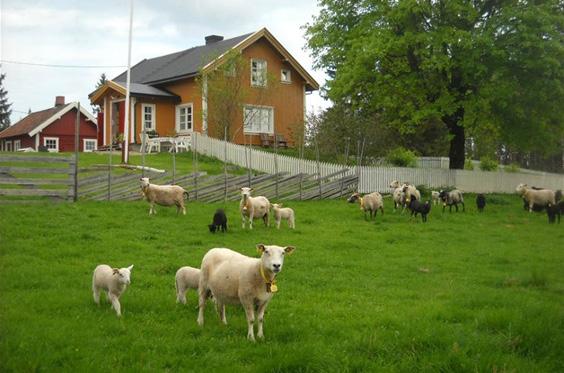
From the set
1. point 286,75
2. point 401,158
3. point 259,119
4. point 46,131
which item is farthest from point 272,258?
point 286,75

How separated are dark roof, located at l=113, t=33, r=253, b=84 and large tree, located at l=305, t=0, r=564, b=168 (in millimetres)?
7552

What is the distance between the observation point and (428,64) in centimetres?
2297

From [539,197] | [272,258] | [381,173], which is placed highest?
[381,173]

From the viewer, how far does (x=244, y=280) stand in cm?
633

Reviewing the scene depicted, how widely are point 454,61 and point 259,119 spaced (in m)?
Result: 13.2

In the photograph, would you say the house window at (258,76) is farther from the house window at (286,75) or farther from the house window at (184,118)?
the house window at (184,118)

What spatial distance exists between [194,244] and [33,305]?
204 inches

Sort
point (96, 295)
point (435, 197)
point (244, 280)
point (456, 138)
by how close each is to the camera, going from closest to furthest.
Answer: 1. point (244, 280)
2. point (96, 295)
3. point (435, 197)
4. point (456, 138)

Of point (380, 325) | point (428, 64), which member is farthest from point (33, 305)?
point (428, 64)

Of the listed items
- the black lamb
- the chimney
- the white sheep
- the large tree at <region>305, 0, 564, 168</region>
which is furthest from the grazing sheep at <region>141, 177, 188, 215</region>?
the chimney

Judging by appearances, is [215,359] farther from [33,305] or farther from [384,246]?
[384,246]

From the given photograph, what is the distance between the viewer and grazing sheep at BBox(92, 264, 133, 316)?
6.96 meters

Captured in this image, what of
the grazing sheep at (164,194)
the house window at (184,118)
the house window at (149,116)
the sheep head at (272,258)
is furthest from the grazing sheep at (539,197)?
the house window at (149,116)

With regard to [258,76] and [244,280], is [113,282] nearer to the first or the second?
[244,280]
